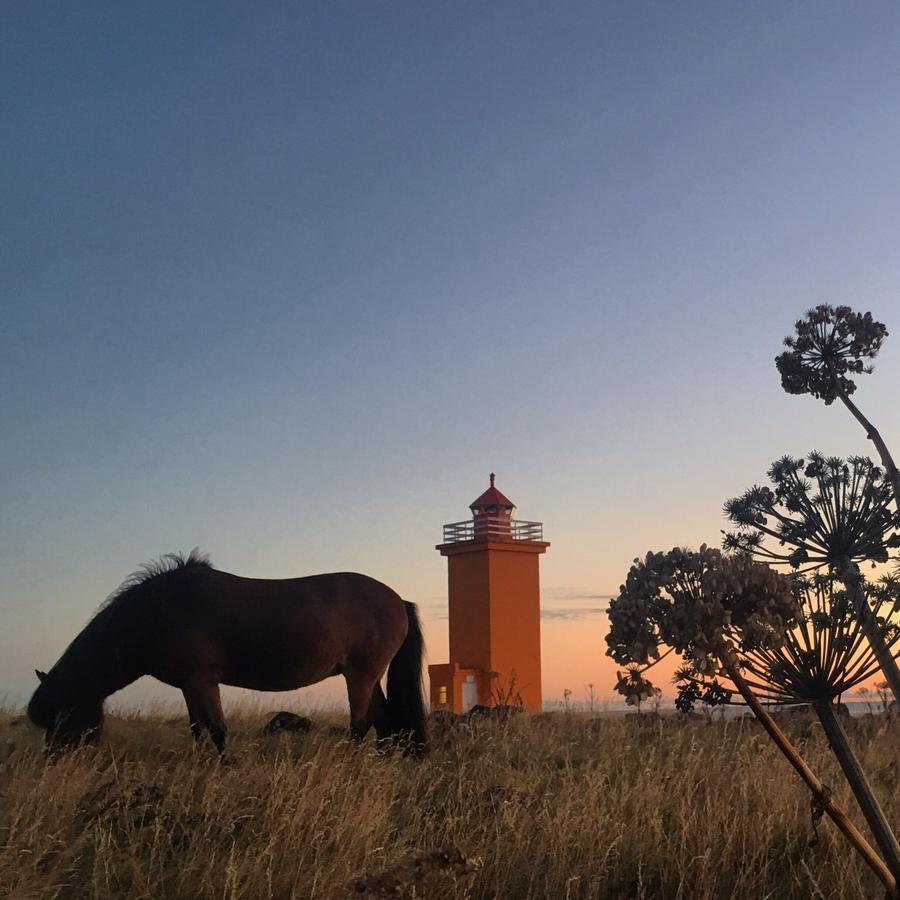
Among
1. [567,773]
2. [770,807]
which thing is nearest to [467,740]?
[567,773]

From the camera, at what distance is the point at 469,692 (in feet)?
103

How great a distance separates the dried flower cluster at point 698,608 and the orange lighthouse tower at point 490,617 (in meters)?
27.0

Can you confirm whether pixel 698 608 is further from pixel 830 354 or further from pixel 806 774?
pixel 830 354

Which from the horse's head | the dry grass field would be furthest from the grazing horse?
the dry grass field

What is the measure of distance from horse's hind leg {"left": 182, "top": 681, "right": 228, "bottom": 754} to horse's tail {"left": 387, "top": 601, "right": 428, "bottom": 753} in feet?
6.48

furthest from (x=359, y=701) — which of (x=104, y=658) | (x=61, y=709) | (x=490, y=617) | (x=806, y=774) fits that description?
(x=490, y=617)

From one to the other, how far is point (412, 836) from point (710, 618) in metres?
2.78

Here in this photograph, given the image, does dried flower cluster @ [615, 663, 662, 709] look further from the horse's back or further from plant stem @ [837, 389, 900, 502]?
the horse's back

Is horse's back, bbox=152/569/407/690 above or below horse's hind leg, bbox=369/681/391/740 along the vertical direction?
above

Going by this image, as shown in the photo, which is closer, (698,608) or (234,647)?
(698,608)

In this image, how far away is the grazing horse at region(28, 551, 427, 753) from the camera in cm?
951

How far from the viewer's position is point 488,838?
5.75m

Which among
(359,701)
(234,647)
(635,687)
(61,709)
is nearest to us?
(635,687)

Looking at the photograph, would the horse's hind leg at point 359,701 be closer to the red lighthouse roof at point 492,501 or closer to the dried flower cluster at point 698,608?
the dried flower cluster at point 698,608
